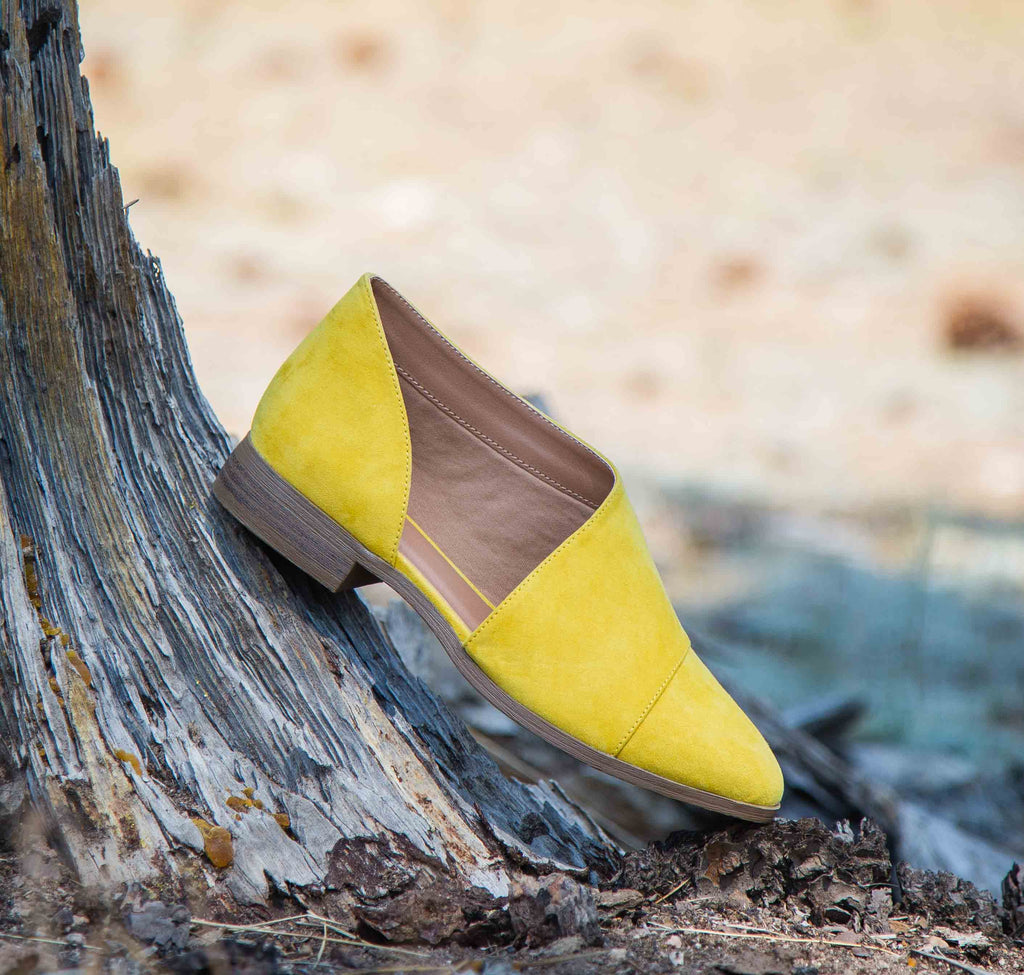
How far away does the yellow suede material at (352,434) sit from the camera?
3.93 feet

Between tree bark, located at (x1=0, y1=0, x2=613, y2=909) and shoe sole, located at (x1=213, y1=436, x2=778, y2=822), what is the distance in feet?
0.15

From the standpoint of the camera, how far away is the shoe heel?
1.15m

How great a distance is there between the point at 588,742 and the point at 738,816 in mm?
191

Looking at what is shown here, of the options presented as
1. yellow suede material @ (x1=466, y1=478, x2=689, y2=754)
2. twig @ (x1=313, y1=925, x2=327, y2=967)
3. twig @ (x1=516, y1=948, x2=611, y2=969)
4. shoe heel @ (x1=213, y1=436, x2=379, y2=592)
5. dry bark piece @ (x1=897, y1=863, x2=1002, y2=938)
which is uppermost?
shoe heel @ (x1=213, y1=436, x2=379, y2=592)

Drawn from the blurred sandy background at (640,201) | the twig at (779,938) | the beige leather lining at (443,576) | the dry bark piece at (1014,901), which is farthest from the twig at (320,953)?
the blurred sandy background at (640,201)

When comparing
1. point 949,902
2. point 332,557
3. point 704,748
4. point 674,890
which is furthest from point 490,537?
point 949,902

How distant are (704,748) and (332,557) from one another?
0.52 metres

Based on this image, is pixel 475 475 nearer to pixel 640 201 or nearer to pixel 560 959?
pixel 560 959

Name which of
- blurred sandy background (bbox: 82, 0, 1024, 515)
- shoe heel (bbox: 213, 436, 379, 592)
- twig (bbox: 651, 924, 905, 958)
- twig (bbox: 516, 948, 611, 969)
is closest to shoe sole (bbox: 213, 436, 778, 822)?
shoe heel (bbox: 213, 436, 379, 592)

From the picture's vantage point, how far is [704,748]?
3.55 feet

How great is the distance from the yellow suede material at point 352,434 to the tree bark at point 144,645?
11 centimetres

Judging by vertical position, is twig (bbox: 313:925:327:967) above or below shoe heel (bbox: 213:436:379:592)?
below

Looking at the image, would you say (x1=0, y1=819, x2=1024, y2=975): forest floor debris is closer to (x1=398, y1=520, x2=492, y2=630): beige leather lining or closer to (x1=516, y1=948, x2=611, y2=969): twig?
(x1=516, y1=948, x2=611, y2=969): twig

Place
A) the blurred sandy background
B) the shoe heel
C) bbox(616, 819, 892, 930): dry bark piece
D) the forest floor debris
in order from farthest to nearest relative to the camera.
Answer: the blurred sandy background → the shoe heel → bbox(616, 819, 892, 930): dry bark piece → the forest floor debris
